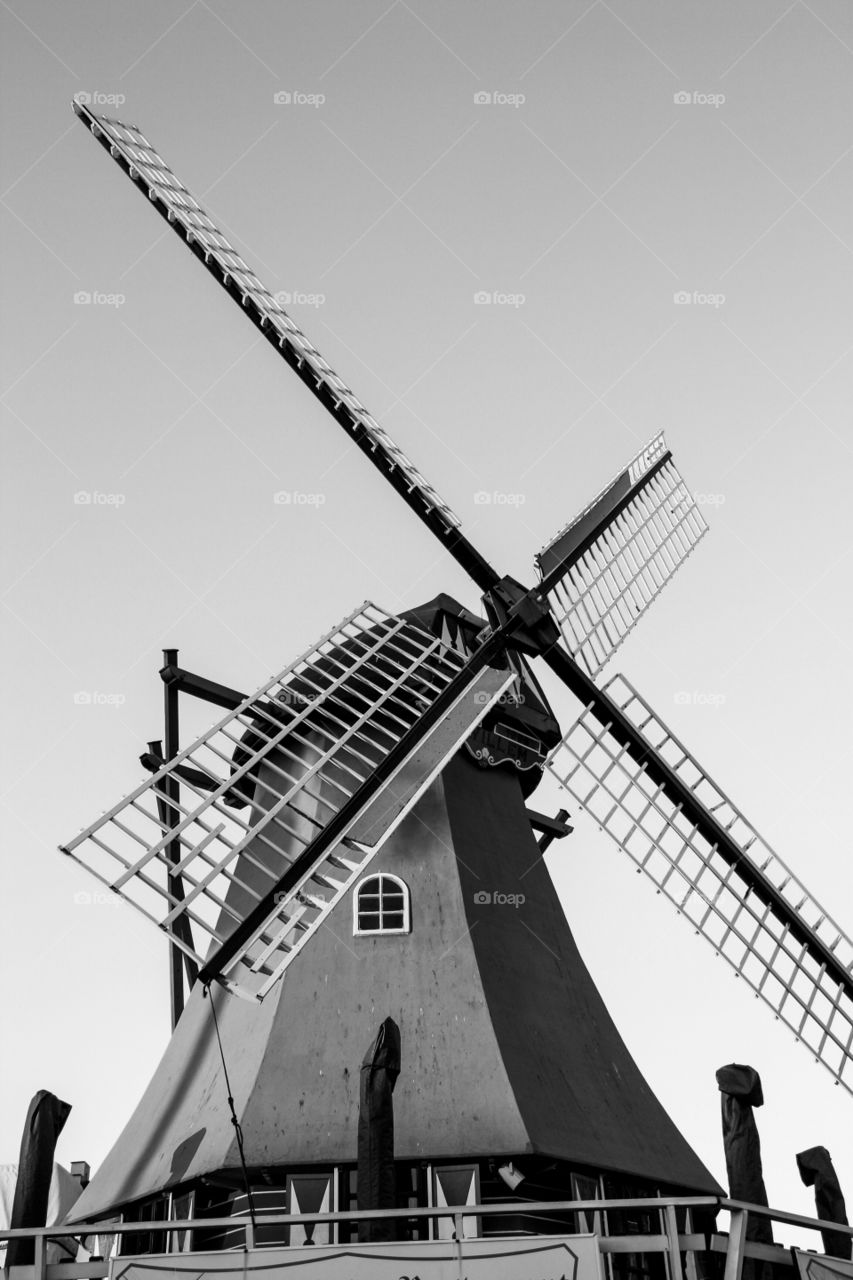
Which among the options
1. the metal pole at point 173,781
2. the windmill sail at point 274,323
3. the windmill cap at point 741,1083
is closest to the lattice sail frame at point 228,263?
the windmill sail at point 274,323

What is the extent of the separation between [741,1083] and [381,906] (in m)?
3.28

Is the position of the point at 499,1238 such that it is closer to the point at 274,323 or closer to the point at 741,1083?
the point at 741,1083

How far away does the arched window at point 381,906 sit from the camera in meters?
11.5

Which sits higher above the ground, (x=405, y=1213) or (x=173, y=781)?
(x=173, y=781)

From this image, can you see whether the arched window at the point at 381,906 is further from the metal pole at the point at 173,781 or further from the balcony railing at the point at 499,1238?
the balcony railing at the point at 499,1238

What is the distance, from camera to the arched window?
11.5 meters

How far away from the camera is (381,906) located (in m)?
11.6

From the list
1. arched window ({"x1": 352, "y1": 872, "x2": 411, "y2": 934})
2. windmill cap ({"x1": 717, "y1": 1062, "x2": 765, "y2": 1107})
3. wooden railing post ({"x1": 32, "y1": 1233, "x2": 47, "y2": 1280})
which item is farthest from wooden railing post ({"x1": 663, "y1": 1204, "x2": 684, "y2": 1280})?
wooden railing post ({"x1": 32, "y1": 1233, "x2": 47, "y2": 1280})

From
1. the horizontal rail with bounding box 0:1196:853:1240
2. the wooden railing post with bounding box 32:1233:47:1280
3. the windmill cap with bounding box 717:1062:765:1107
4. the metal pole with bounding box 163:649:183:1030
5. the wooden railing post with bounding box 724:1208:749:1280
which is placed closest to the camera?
the horizontal rail with bounding box 0:1196:853:1240

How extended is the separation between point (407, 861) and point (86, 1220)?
4.18m

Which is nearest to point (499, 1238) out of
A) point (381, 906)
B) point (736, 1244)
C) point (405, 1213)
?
point (405, 1213)

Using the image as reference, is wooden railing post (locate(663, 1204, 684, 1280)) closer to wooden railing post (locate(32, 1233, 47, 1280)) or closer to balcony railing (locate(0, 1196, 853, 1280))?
balcony railing (locate(0, 1196, 853, 1280))

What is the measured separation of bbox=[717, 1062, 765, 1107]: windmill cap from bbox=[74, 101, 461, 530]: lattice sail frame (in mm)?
5546

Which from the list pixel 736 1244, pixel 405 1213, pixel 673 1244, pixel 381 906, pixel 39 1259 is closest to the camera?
pixel 405 1213
